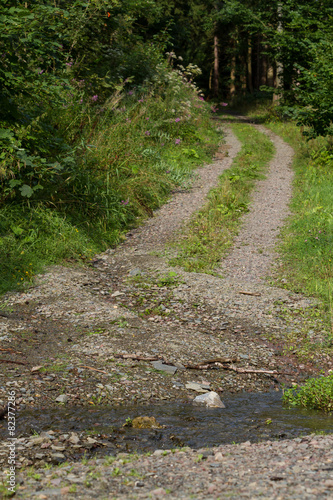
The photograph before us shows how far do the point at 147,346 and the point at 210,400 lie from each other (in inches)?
45.9

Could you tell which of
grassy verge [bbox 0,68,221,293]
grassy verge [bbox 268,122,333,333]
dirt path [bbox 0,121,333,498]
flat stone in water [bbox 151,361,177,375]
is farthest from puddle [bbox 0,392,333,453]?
grassy verge [bbox 0,68,221,293]

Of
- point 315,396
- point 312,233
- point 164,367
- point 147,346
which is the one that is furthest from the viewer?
point 312,233

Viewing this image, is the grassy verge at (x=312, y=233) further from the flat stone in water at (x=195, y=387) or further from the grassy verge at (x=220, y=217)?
the flat stone in water at (x=195, y=387)

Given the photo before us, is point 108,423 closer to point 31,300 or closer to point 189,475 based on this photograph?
point 189,475

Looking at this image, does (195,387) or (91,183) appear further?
(91,183)

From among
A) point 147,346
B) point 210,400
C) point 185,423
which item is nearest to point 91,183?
point 147,346

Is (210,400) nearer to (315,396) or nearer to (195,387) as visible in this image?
(195,387)

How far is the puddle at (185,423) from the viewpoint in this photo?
365 centimetres

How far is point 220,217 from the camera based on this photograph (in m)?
10.3

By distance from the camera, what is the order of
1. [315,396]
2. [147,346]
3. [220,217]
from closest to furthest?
[315,396], [147,346], [220,217]

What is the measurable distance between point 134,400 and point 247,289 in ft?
10.4

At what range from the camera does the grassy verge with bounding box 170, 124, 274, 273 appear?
8.18 metres

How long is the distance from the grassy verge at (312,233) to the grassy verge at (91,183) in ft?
9.90

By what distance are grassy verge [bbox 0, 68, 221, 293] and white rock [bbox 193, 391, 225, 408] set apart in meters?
3.11
